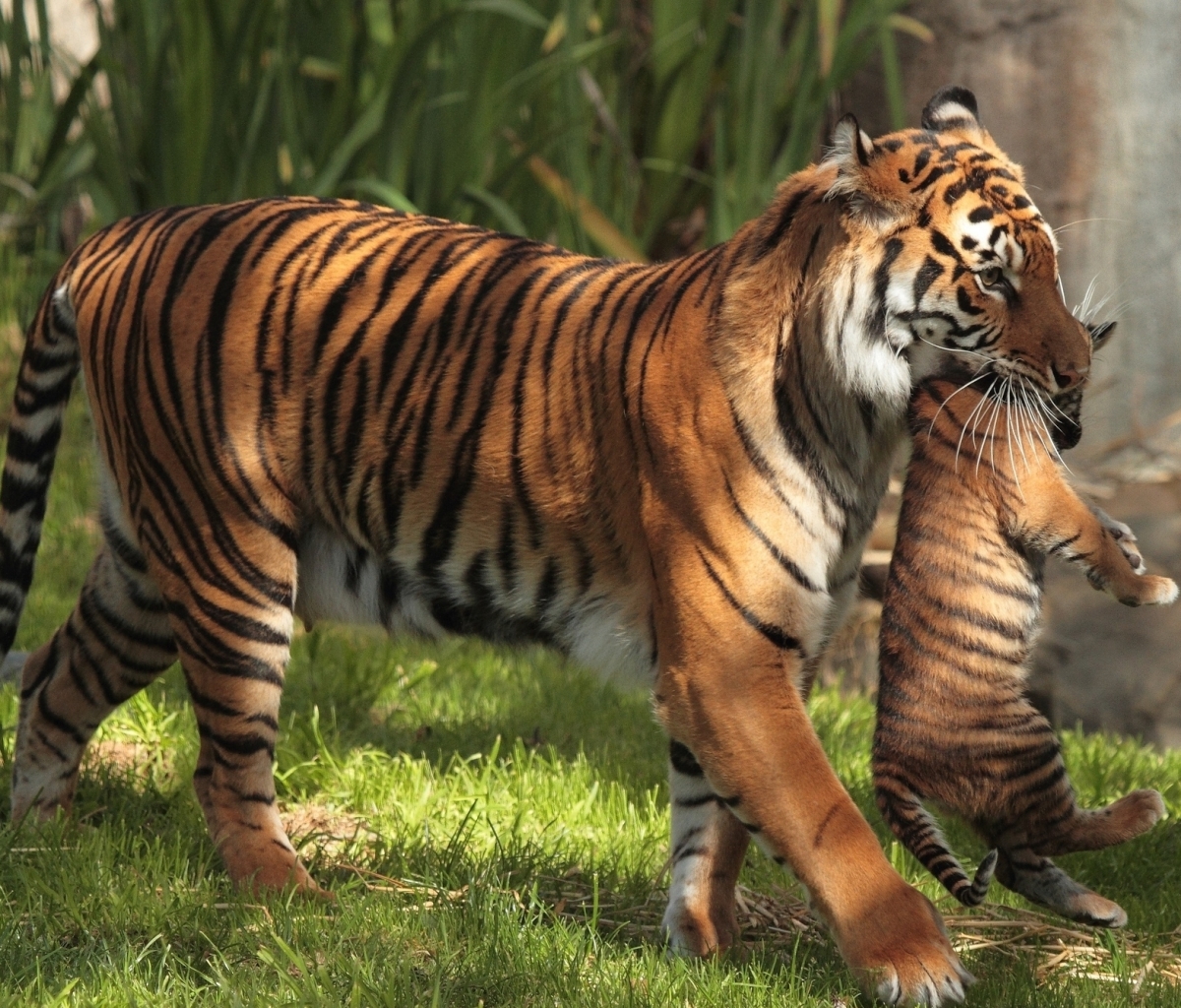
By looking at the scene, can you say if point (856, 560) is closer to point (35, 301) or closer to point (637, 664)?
point (637, 664)

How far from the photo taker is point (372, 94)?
6.42m

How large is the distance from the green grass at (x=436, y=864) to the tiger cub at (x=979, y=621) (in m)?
0.34

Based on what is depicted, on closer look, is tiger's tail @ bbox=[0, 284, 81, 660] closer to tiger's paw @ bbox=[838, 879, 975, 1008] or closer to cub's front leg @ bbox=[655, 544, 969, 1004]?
cub's front leg @ bbox=[655, 544, 969, 1004]

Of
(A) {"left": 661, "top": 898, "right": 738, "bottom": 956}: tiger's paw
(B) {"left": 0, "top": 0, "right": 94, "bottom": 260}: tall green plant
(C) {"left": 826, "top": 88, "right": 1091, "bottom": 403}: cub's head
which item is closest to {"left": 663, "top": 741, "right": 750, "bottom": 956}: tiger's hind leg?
(A) {"left": 661, "top": 898, "right": 738, "bottom": 956}: tiger's paw

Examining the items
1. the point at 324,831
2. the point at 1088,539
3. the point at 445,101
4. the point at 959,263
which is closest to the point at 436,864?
the point at 324,831

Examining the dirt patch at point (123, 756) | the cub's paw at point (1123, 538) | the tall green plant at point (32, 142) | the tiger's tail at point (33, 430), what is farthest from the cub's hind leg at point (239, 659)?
the tall green plant at point (32, 142)

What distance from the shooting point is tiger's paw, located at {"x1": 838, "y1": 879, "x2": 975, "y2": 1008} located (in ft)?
9.03

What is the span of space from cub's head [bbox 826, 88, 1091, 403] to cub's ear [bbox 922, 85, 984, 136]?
24 centimetres

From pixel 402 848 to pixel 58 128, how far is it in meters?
4.29

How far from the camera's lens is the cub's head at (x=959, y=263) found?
288 centimetres

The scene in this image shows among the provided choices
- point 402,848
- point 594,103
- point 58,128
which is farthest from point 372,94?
point 402,848

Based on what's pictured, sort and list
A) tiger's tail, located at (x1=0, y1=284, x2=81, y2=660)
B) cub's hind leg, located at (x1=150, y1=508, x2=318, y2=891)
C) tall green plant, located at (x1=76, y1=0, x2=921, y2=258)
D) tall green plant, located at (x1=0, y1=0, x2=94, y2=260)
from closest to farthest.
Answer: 1. cub's hind leg, located at (x1=150, y1=508, x2=318, y2=891)
2. tiger's tail, located at (x1=0, y1=284, x2=81, y2=660)
3. tall green plant, located at (x1=76, y1=0, x2=921, y2=258)
4. tall green plant, located at (x1=0, y1=0, x2=94, y2=260)

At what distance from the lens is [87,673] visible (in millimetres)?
3883

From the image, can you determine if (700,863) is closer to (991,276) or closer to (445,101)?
(991,276)
